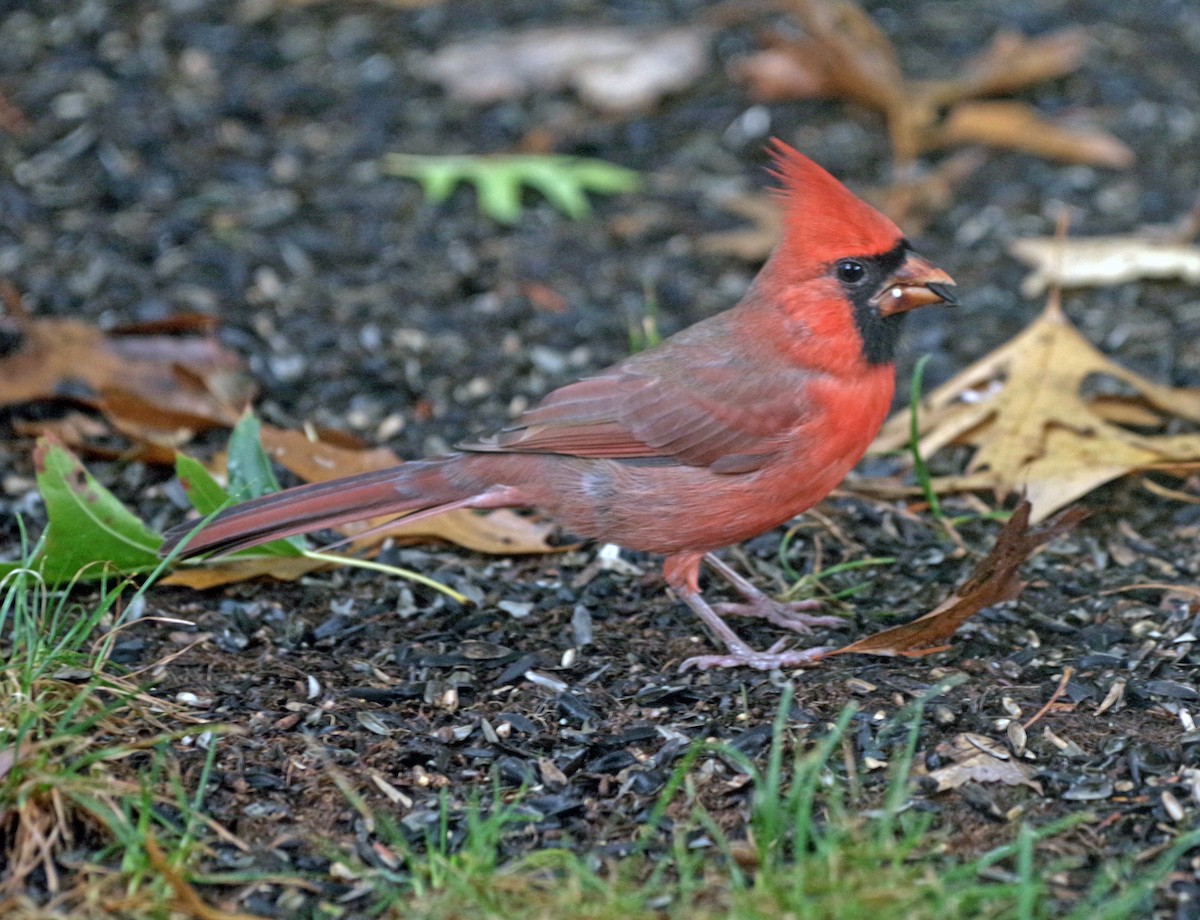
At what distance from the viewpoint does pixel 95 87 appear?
6402mm

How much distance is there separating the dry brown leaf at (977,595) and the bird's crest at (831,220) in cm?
73

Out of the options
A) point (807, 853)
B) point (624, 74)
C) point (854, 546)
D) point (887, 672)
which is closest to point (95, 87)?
point (624, 74)

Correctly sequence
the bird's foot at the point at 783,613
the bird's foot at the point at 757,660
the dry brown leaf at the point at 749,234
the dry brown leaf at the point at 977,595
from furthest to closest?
1. the dry brown leaf at the point at 749,234
2. the bird's foot at the point at 783,613
3. the bird's foot at the point at 757,660
4. the dry brown leaf at the point at 977,595

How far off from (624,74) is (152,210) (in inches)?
87.7

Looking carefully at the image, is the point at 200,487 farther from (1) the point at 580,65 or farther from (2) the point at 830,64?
(2) the point at 830,64

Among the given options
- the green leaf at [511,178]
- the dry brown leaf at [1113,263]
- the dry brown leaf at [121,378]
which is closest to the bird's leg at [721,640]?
the dry brown leaf at [121,378]

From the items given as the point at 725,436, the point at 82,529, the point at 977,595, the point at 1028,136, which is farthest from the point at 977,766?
the point at 1028,136

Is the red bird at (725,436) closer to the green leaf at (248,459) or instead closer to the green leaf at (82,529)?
the green leaf at (82,529)

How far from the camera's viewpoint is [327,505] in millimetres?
3615

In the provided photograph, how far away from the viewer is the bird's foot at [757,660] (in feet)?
11.5

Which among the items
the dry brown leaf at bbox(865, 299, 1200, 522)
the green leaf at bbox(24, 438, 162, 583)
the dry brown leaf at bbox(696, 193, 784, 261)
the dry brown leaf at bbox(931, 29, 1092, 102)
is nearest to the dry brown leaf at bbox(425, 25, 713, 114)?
the dry brown leaf at bbox(696, 193, 784, 261)

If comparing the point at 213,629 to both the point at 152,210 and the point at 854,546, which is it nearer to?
the point at 854,546

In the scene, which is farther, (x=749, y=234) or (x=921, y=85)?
(x=921, y=85)

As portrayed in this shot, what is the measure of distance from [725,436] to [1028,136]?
349 cm
